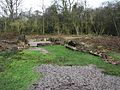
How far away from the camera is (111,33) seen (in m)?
50.3

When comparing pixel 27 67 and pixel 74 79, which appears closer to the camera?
pixel 74 79

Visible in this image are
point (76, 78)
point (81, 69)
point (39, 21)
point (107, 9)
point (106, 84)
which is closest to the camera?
point (106, 84)

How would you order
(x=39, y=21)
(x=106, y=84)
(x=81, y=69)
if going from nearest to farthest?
1. (x=106, y=84)
2. (x=81, y=69)
3. (x=39, y=21)

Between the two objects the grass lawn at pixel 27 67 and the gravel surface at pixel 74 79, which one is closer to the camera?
the gravel surface at pixel 74 79

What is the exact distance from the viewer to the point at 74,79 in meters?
11.9

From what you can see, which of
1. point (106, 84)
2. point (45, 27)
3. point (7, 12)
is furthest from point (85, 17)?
point (106, 84)

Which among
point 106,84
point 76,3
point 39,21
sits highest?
point 76,3

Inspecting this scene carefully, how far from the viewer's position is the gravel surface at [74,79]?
10578mm

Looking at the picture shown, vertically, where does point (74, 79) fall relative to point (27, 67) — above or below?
below

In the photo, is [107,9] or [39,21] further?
[39,21]

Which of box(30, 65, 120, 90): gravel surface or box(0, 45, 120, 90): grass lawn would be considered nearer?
box(30, 65, 120, 90): gravel surface

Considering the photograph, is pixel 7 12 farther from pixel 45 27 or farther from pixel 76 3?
pixel 76 3

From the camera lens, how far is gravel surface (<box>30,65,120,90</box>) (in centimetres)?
1058

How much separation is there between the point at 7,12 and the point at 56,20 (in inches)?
402
